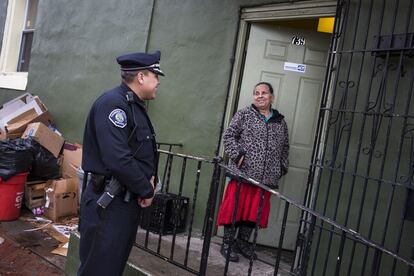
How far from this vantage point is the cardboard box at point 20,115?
6.52 m

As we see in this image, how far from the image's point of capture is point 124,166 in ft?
8.21

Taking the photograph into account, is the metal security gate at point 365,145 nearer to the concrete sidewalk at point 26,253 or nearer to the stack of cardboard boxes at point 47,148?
the concrete sidewalk at point 26,253

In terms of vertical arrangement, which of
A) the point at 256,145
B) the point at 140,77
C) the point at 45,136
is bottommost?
the point at 45,136

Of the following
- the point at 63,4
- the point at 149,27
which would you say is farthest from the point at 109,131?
the point at 63,4

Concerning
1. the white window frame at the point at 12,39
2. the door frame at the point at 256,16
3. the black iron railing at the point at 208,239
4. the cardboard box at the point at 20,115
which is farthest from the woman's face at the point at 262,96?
the white window frame at the point at 12,39

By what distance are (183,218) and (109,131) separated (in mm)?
2665

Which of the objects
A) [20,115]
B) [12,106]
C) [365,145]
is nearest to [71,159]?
[20,115]

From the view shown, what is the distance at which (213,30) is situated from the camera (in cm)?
522

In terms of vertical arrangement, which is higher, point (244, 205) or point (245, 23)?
point (245, 23)

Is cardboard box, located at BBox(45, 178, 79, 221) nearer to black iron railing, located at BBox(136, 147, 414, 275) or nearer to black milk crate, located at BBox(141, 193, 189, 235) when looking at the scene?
black milk crate, located at BBox(141, 193, 189, 235)

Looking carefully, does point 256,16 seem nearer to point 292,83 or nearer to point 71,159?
point 292,83

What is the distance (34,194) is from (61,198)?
0.49 meters

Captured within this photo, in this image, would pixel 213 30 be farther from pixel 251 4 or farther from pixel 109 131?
pixel 109 131

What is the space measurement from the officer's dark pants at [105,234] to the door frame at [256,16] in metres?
2.48
